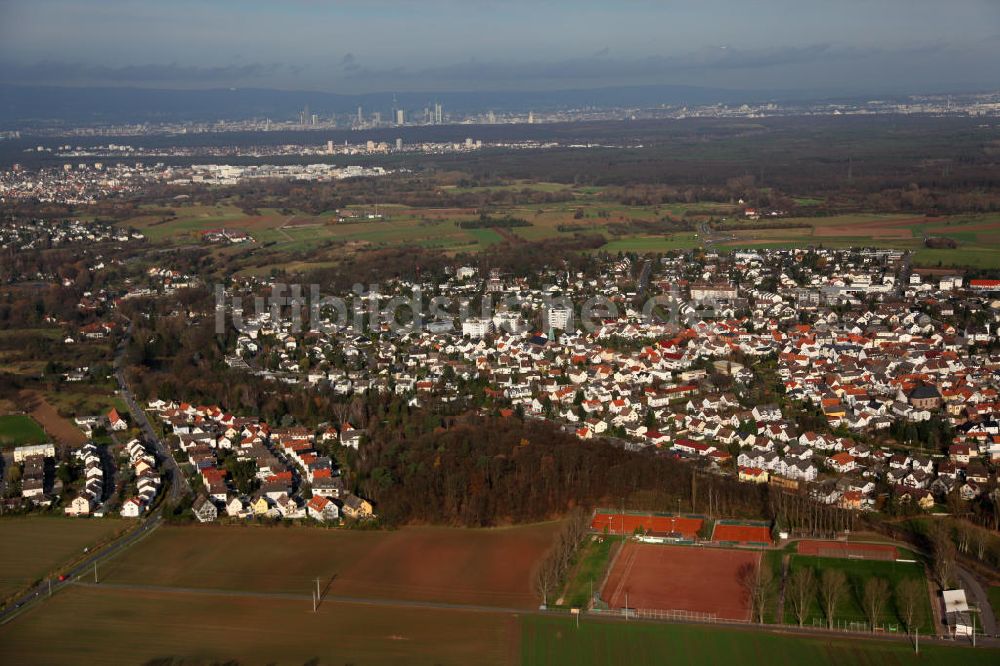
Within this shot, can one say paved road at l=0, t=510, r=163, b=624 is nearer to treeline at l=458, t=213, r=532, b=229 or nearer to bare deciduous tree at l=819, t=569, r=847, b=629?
bare deciduous tree at l=819, t=569, r=847, b=629

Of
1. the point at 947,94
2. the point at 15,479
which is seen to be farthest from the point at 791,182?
the point at 947,94

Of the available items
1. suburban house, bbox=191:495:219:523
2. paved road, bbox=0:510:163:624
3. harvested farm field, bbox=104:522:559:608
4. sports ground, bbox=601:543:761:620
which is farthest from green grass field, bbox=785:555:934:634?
paved road, bbox=0:510:163:624

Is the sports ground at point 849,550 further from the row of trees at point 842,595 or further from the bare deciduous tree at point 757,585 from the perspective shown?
the bare deciduous tree at point 757,585

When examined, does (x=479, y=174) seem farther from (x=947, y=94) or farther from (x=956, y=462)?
(x=947, y=94)

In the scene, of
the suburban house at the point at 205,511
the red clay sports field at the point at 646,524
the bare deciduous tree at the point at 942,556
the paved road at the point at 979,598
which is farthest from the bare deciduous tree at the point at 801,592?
the suburban house at the point at 205,511

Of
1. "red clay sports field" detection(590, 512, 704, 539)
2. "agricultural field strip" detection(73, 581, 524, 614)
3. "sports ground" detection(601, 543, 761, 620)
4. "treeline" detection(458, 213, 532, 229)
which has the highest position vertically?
"treeline" detection(458, 213, 532, 229)

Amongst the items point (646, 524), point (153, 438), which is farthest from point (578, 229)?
point (646, 524)

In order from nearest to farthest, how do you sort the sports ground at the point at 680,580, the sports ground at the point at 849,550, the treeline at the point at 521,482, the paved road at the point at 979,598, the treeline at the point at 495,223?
the paved road at the point at 979,598 → the sports ground at the point at 680,580 → the sports ground at the point at 849,550 → the treeline at the point at 521,482 → the treeline at the point at 495,223
